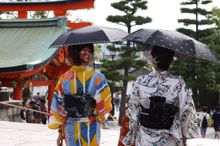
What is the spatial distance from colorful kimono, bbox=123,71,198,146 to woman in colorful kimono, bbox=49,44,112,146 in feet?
1.67

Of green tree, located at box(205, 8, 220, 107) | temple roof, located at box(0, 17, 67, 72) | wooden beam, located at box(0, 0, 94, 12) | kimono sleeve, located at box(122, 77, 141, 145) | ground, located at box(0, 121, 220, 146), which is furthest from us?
green tree, located at box(205, 8, 220, 107)

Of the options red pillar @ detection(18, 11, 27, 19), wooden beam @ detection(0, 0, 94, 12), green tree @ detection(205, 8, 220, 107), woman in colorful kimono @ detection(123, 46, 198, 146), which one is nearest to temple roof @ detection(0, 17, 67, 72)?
wooden beam @ detection(0, 0, 94, 12)

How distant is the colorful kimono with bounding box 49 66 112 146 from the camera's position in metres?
4.14

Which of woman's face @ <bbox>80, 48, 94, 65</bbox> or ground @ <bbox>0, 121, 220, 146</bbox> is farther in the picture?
ground @ <bbox>0, 121, 220, 146</bbox>

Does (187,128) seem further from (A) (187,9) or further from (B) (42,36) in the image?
(A) (187,9)

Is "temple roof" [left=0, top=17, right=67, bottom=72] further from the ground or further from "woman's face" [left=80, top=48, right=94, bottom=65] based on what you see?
"woman's face" [left=80, top=48, right=94, bottom=65]

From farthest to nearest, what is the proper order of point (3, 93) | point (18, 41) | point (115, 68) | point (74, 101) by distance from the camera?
point (115, 68)
point (18, 41)
point (3, 93)
point (74, 101)

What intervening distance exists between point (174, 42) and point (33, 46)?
1217 cm

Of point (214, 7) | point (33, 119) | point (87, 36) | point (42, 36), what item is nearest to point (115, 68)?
point (214, 7)

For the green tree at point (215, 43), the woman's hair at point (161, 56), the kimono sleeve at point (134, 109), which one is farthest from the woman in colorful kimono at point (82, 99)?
the green tree at point (215, 43)

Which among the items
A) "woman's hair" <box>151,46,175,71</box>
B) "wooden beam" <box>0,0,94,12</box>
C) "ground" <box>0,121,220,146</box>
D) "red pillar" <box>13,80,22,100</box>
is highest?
"wooden beam" <box>0,0,94,12</box>

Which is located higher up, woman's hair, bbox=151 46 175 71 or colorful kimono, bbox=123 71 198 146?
woman's hair, bbox=151 46 175 71

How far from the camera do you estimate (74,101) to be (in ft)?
13.5

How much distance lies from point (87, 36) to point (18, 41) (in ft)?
Result: 39.8
